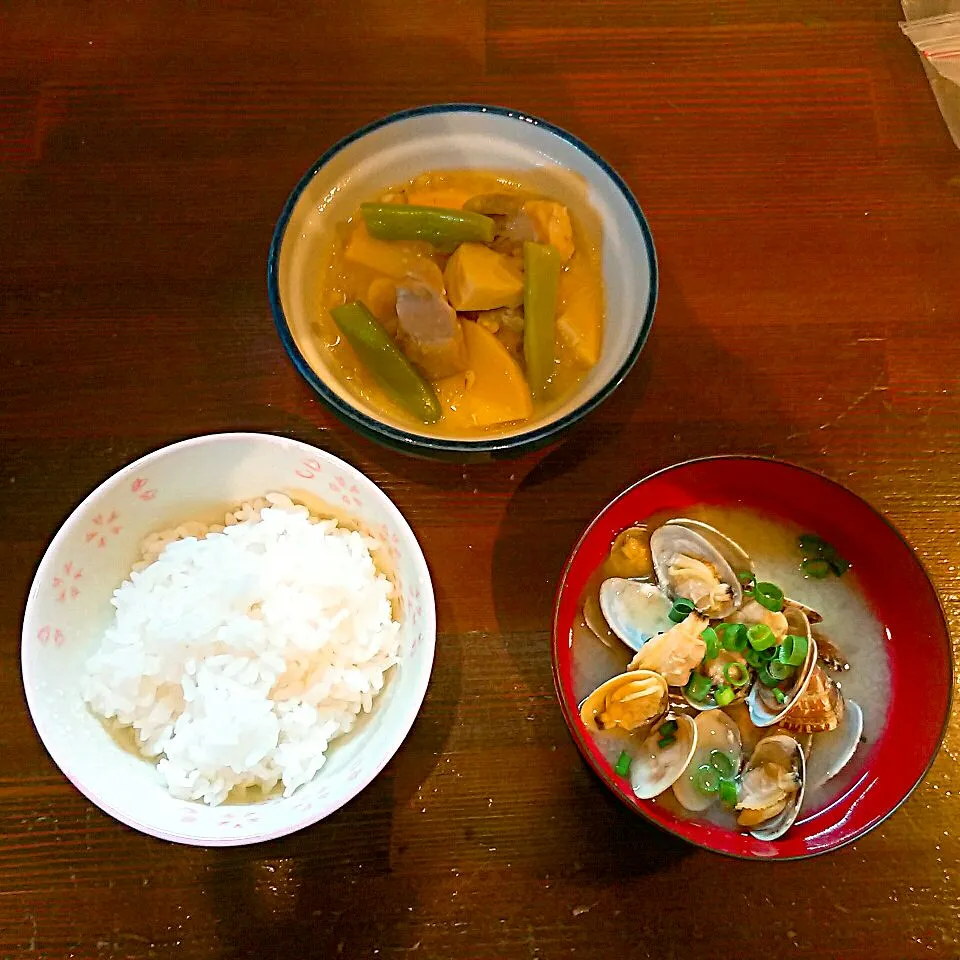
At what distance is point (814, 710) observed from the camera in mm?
1224

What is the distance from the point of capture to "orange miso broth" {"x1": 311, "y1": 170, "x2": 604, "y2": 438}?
135cm

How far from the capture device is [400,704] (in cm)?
111

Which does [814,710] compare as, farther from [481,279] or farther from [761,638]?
[481,279]

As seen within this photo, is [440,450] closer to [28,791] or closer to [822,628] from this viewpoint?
[822,628]

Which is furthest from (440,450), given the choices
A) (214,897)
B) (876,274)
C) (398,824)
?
(876,274)

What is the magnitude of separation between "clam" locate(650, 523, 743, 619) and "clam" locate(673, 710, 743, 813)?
162 mm

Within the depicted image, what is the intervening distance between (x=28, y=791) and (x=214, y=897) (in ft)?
1.11

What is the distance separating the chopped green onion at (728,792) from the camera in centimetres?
123

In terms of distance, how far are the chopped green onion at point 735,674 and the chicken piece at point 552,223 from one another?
2.40 feet

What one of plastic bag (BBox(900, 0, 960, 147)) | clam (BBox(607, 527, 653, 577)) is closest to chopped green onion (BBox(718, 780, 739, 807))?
clam (BBox(607, 527, 653, 577))

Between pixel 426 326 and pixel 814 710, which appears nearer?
pixel 814 710

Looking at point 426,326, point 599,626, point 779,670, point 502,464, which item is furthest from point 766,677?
point 426,326

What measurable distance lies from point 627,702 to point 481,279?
0.72 meters

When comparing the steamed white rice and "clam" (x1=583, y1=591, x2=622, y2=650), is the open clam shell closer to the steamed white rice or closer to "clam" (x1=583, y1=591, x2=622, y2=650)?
"clam" (x1=583, y1=591, x2=622, y2=650)
